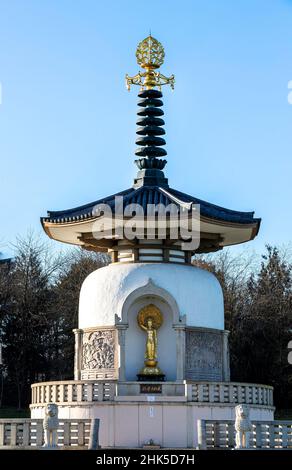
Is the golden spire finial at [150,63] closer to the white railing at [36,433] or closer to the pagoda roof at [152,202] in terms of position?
the pagoda roof at [152,202]

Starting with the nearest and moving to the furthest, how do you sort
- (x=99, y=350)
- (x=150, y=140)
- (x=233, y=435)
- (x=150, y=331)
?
(x=233, y=435) → (x=150, y=331) → (x=99, y=350) → (x=150, y=140)

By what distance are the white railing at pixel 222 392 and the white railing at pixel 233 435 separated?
2.83 metres

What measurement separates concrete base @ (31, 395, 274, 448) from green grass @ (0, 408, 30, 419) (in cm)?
1422

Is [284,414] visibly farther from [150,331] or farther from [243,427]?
[243,427]

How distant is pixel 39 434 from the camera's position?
2145 cm

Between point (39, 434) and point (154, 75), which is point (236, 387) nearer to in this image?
point (39, 434)

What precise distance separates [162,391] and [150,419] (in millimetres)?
836

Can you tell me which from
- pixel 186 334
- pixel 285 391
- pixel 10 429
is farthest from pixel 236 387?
pixel 285 391

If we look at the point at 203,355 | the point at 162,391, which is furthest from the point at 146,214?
the point at 162,391

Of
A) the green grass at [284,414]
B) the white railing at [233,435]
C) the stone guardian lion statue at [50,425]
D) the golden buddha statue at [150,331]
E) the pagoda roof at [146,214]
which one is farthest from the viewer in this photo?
the green grass at [284,414]

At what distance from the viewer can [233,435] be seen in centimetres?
2212

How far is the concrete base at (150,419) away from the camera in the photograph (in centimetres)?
2484

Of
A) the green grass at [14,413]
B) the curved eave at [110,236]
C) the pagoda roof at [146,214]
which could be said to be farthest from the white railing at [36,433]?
the green grass at [14,413]
